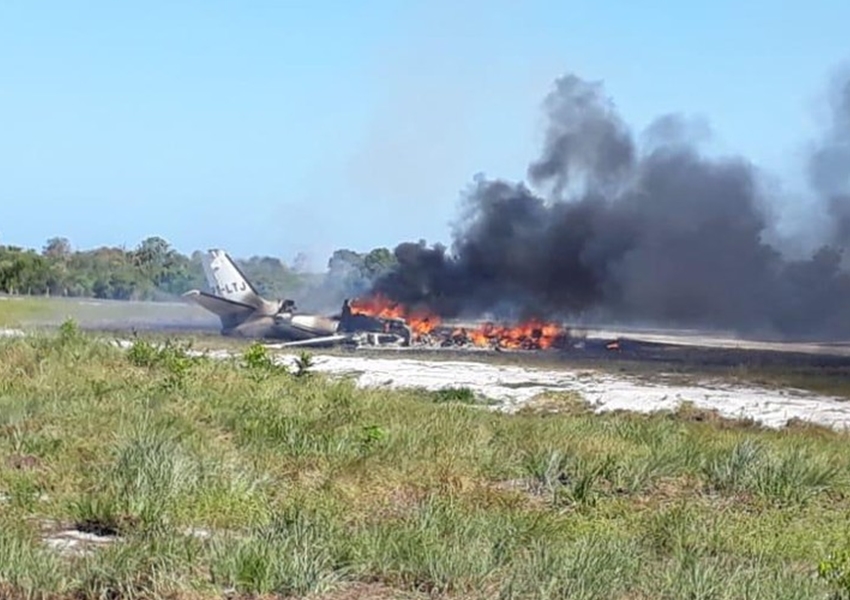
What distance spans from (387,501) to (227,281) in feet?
155

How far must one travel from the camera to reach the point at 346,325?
4941 cm

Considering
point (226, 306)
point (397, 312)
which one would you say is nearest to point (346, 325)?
point (226, 306)

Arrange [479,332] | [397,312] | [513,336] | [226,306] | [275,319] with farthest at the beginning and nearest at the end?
[397,312], [226,306], [275,319], [479,332], [513,336]

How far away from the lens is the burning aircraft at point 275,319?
4819 cm

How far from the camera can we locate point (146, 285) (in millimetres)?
94688

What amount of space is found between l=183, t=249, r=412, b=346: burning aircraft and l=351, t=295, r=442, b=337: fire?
1288mm

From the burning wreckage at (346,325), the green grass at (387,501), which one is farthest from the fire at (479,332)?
the green grass at (387,501)

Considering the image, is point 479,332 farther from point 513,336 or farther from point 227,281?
point 227,281

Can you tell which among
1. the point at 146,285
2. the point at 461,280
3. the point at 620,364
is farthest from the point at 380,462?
the point at 146,285

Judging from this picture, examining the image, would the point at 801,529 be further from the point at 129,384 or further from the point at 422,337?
the point at 422,337

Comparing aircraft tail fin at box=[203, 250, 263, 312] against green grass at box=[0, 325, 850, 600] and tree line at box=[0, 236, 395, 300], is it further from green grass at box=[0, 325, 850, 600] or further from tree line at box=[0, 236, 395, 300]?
green grass at box=[0, 325, 850, 600]

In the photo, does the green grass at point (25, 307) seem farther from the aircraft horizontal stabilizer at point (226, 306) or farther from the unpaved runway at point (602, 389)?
the unpaved runway at point (602, 389)

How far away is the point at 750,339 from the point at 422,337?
1930cm

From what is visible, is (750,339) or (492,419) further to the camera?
(750,339)
